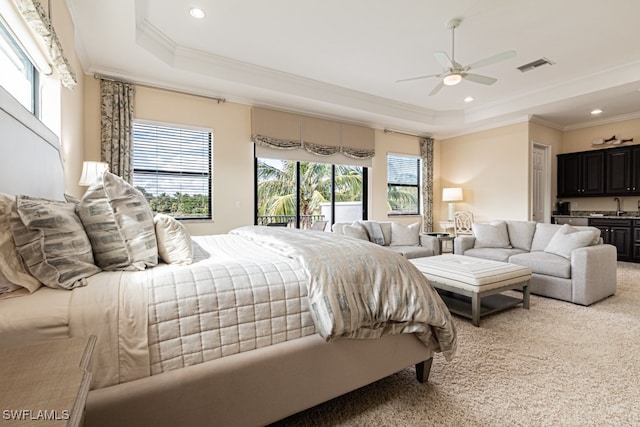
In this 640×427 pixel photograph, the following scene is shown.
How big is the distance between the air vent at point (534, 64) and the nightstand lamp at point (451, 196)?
8.98 ft

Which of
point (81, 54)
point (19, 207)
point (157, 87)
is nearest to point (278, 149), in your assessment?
point (157, 87)

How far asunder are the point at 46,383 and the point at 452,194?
281 inches

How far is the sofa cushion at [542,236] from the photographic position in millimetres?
4082

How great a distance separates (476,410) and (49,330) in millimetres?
1918

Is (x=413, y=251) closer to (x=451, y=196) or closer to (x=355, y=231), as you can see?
(x=355, y=231)

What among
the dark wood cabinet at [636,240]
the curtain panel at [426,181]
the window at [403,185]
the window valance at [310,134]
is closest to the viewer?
the window valance at [310,134]

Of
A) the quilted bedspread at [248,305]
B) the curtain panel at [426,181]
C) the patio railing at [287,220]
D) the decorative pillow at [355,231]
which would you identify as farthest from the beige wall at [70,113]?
the curtain panel at [426,181]

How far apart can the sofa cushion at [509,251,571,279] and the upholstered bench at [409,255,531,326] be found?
622 mm

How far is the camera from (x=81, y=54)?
3.50 meters

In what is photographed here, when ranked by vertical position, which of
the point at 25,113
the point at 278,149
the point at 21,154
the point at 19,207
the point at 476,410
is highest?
the point at 278,149

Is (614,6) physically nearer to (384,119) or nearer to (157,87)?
(384,119)

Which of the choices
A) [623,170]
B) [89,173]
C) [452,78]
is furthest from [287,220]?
[623,170]

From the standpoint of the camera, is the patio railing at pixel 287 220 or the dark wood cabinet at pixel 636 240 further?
the patio railing at pixel 287 220

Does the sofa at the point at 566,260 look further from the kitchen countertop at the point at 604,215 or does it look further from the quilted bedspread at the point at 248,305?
the kitchen countertop at the point at 604,215
